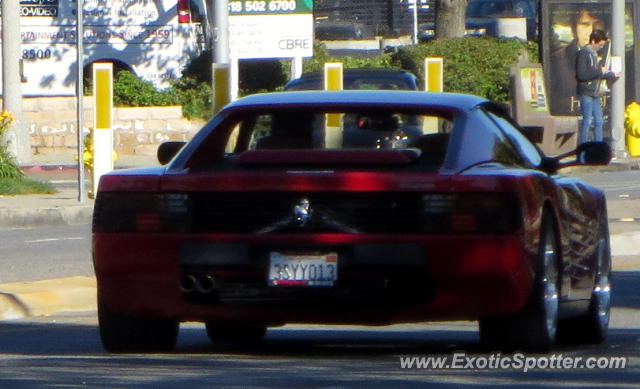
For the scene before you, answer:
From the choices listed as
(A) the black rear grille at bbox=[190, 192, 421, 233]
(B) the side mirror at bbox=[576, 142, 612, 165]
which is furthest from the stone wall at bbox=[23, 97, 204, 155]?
(A) the black rear grille at bbox=[190, 192, 421, 233]

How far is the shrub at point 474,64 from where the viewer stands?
3069 cm

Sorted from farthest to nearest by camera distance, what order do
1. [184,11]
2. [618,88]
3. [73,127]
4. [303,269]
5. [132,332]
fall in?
[184,11] < [73,127] < [618,88] < [132,332] < [303,269]

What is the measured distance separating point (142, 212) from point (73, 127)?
2222 cm

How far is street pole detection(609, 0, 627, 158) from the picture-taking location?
26.5 meters

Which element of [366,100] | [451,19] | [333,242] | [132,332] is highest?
[451,19]

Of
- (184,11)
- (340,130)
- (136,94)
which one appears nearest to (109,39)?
(184,11)

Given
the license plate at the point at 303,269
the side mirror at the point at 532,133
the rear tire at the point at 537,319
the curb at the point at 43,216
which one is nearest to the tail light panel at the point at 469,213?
the rear tire at the point at 537,319

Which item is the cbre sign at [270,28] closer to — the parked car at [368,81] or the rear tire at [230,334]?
the parked car at [368,81]

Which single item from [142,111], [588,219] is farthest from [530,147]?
[142,111]

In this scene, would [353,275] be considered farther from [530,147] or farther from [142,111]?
[142,111]

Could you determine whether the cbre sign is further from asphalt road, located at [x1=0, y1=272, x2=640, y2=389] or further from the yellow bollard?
asphalt road, located at [x1=0, y1=272, x2=640, y2=389]

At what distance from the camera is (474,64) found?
30.9 meters

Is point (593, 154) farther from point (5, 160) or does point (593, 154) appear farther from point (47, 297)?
point (5, 160)

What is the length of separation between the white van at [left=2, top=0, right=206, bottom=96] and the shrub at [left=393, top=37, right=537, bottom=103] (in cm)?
511
